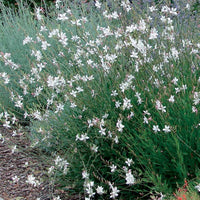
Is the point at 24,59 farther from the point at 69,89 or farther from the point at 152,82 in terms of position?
the point at 152,82

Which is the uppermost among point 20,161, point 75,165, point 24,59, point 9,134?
point 24,59

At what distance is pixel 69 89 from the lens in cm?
280

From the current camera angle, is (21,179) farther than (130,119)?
Yes

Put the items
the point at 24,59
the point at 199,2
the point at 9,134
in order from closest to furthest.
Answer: the point at 9,134, the point at 24,59, the point at 199,2

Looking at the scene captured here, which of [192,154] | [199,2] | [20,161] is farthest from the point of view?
[199,2]

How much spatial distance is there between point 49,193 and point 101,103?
950 mm

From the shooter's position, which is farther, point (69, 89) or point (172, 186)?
point (69, 89)

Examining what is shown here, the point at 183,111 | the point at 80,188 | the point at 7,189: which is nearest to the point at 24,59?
the point at 7,189

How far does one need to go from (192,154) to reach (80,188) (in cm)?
102

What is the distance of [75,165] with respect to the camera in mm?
2914

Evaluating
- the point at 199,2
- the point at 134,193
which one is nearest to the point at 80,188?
the point at 134,193

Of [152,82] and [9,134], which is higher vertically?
[9,134]

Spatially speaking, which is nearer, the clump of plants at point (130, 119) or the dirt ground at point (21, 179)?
the clump of plants at point (130, 119)

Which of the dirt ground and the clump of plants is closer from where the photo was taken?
the clump of plants
